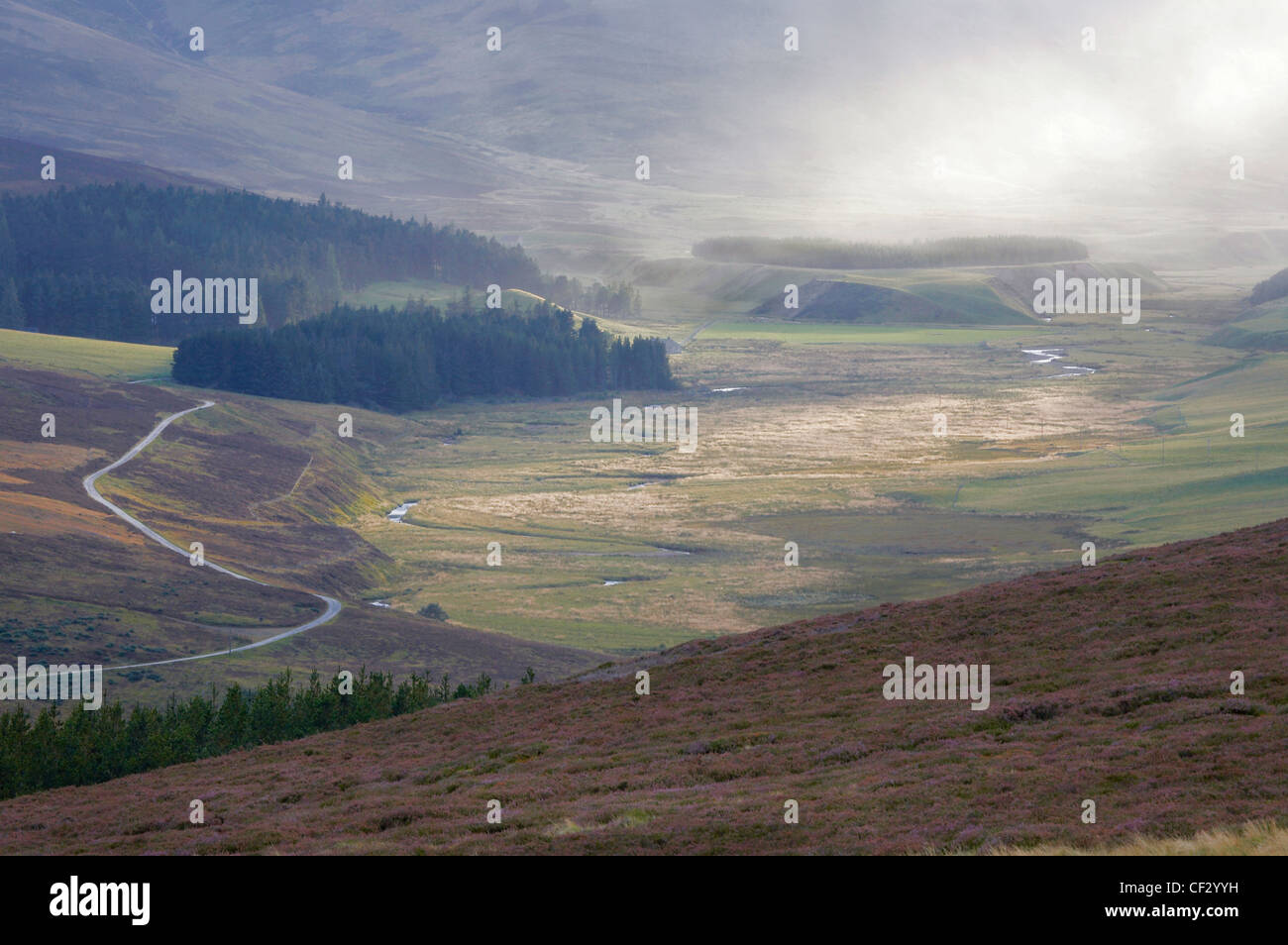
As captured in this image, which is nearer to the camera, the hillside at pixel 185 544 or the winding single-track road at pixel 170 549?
the winding single-track road at pixel 170 549

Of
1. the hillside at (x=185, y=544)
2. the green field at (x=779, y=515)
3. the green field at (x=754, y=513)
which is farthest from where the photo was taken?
the green field at (x=754, y=513)

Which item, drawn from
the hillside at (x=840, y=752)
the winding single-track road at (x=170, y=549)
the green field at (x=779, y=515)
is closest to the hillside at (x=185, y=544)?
the winding single-track road at (x=170, y=549)

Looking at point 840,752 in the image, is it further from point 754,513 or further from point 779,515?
point 754,513

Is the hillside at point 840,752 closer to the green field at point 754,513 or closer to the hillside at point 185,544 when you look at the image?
the hillside at point 185,544

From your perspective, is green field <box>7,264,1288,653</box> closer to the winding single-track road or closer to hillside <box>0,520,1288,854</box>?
the winding single-track road

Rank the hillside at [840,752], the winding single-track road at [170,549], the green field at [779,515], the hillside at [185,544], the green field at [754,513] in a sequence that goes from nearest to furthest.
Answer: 1. the hillside at [840,752]
2. the winding single-track road at [170,549]
3. the hillside at [185,544]
4. the green field at [779,515]
5. the green field at [754,513]

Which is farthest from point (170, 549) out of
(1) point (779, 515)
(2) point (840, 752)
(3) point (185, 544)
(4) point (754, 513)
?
(2) point (840, 752)
